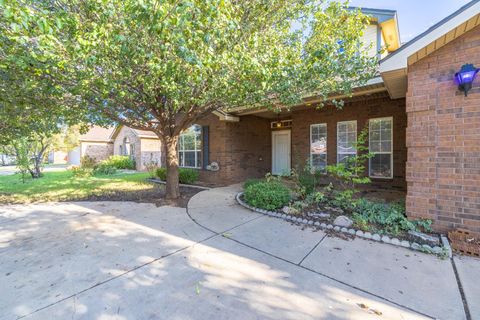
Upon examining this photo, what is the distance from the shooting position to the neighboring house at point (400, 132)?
367 cm

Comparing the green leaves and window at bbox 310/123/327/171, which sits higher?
the green leaves

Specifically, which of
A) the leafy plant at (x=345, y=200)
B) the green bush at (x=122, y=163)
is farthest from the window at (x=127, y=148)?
the leafy plant at (x=345, y=200)

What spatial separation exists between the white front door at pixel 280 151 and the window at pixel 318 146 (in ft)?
6.21

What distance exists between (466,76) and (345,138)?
440 cm

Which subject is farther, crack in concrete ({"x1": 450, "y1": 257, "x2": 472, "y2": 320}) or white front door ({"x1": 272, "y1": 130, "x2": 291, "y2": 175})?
white front door ({"x1": 272, "y1": 130, "x2": 291, "y2": 175})

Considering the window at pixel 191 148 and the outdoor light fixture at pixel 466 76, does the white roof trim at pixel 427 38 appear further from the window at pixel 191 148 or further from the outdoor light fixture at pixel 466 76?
the window at pixel 191 148

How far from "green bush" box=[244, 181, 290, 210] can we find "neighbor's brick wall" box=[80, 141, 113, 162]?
2155 cm

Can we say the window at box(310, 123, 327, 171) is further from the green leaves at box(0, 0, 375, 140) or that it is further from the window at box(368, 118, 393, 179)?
the green leaves at box(0, 0, 375, 140)

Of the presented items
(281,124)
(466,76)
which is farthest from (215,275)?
(281,124)

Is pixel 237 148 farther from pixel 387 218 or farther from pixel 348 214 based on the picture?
pixel 387 218

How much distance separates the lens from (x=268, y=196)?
5453mm

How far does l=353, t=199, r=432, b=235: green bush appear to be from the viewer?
3.98 meters

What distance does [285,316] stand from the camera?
2.14 m

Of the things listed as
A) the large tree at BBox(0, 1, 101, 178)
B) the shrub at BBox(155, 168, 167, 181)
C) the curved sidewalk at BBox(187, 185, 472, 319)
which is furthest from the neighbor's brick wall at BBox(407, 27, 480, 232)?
the shrub at BBox(155, 168, 167, 181)
